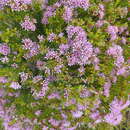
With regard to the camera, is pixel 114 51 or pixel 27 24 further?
pixel 114 51

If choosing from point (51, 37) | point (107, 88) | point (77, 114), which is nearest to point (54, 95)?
point (77, 114)

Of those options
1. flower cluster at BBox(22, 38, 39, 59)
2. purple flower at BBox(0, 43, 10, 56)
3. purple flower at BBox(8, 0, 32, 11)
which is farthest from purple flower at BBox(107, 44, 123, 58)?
purple flower at BBox(0, 43, 10, 56)

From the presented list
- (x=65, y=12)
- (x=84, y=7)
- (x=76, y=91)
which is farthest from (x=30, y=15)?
(x=76, y=91)

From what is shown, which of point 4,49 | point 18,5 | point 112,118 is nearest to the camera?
point 18,5

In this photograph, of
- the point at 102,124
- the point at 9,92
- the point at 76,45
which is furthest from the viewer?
the point at 102,124

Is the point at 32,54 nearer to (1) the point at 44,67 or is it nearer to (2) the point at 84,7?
(1) the point at 44,67

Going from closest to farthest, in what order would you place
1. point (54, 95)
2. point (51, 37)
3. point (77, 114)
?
point (51, 37), point (54, 95), point (77, 114)

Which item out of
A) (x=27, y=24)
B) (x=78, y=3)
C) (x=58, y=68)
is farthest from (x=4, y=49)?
(x=78, y=3)

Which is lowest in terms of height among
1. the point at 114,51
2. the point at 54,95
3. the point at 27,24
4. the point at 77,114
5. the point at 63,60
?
the point at 77,114

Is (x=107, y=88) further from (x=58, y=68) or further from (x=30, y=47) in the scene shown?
(x=30, y=47)

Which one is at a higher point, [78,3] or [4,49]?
[78,3]
